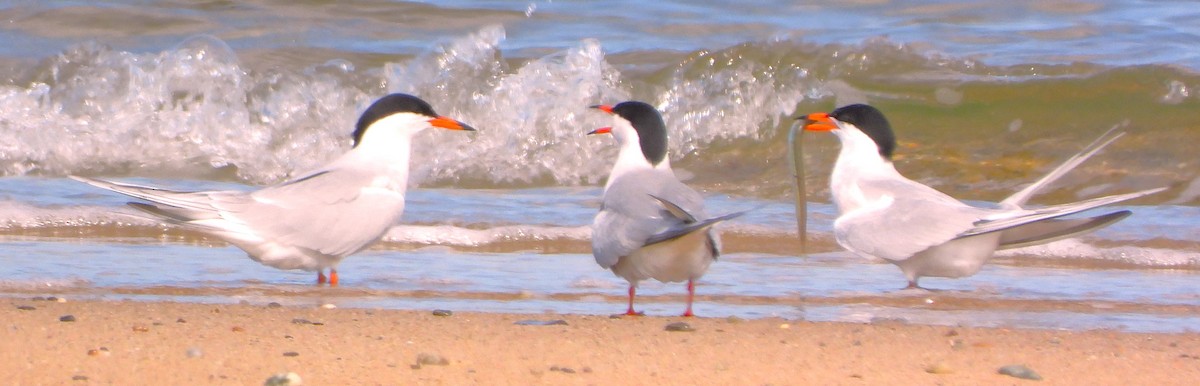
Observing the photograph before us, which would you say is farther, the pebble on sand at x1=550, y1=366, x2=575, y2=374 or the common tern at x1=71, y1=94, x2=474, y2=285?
the common tern at x1=71, y1=94, x2=474, y2=285

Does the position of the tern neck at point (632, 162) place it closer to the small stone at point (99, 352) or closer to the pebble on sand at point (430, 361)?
the pebble on sand at point (430, 361)

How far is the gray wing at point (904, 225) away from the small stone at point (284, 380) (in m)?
2.12

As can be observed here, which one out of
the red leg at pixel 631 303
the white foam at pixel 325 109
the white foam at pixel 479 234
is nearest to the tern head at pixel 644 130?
the red leg at pixel 631 303

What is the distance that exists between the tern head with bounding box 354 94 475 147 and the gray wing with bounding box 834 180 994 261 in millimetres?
1292

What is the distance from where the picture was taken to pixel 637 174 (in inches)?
175

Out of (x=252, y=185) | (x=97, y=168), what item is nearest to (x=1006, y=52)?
(x=252, y=185)

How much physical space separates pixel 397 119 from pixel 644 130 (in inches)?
36.1

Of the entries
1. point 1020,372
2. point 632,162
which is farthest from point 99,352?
point 632,162

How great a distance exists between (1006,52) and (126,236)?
18.3 feet

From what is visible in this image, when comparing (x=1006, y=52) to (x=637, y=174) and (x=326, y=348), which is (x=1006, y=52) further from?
(x=326, y=348)

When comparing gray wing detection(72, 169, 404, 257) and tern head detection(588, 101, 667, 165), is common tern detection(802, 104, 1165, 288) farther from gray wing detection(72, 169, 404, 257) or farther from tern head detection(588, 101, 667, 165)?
gray wing detection(72, 169, 404, 257)

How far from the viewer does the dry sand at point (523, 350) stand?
119 inches

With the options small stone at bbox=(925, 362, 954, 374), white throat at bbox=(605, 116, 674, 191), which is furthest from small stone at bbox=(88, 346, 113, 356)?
white throat at bbox=(605, 116, 674, 191)

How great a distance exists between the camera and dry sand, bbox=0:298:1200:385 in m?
3.02
